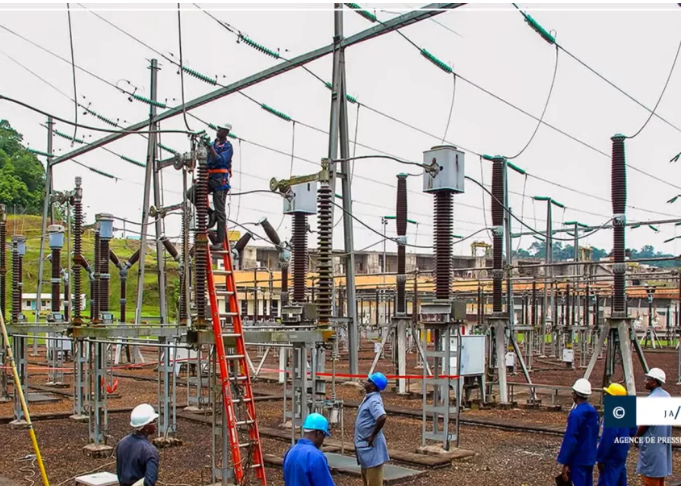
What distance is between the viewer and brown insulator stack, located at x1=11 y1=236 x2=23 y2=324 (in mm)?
15430

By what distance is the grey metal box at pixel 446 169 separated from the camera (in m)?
10.4

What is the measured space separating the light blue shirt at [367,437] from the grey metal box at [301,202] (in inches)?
237

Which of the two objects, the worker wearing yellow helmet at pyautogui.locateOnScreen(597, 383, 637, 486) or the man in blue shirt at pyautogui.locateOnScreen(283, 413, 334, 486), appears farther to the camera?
the worker wearing yellow helmet at pyautogui.locateOnScreen(597, 383, 637, 486)

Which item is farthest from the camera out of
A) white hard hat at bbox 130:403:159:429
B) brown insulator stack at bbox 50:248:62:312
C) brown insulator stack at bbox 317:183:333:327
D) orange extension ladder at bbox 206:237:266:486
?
brown insulator stack at bbox 50:248:62:312

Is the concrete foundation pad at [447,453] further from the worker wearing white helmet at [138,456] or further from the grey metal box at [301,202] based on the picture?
the worker wearing white helmet at [138,456]

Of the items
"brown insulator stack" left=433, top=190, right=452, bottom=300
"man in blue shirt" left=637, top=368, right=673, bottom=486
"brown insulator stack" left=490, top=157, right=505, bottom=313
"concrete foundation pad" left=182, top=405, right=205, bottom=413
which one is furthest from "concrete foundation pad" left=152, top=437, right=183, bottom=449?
"brown insulator stack" left=490, top=157, right=505, bottom=313

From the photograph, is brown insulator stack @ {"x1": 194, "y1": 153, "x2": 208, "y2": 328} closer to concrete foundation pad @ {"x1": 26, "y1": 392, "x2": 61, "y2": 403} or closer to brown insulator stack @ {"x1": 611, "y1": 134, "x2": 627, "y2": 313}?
brown insulator stack @ {"x1": 611, "y1": 134, "x2": 627, "y2": 313}

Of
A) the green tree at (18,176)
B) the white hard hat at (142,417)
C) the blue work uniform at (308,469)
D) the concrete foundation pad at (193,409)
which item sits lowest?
the concrete foundation pad at (193,409)

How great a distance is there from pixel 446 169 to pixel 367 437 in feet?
14.1

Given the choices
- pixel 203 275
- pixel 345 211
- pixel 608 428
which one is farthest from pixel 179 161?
pixel 608 428

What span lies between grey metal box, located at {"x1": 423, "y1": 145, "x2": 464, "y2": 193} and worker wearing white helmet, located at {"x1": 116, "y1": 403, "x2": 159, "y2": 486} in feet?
18.3

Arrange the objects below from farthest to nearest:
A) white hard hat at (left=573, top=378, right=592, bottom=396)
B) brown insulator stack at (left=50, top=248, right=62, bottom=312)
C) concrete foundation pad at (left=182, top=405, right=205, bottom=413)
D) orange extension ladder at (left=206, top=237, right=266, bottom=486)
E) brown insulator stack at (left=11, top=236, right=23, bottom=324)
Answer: brown insulator stack at (left=50, top=248, right=62, bottom=312) → brown insulator stack at (left=11, top=236, right=23, bottom=324) → concrete foundation pad at (left=182, top=405, right=205, bottom=413) → orange extension ladder at (left=206, top=237, right=266, bottom=486) → white hard hat at (left=573, top=378, right=592, bottom=396)

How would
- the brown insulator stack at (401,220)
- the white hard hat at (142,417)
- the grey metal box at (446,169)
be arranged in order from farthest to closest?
the brown insulator stack at (401,220) → the grey metal box at (446,169) → the white hard hat at (142,417)

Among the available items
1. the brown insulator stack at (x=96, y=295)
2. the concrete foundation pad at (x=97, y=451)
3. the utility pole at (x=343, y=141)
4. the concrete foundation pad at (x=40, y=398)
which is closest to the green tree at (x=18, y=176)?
the concrete foundation pad at (x=40, y=398)
